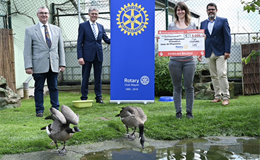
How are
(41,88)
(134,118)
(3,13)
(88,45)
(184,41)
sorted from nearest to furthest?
(134,118)
(184,41)
(41,88)
(88,45)
(3,13)

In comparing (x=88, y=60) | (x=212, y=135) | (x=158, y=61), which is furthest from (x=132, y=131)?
(x=158, y=61)

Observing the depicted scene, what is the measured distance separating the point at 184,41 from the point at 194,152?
1935mm

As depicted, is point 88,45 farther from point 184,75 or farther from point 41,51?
point 184,75

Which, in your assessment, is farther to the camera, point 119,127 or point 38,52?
point 38,52

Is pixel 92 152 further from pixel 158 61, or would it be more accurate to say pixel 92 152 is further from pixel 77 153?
pixel 158 61

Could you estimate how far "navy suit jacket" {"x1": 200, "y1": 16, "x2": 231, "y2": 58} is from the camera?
5.50 metres

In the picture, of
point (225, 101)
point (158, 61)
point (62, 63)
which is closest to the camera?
point (62, 63)

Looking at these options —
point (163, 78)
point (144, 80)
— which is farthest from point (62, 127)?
point (163, 78)

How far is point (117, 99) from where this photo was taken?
6102 millimetres

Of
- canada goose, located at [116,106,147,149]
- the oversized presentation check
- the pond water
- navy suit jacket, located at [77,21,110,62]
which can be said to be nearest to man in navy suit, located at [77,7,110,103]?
navy suit jacket, located at [77,21,110,62]

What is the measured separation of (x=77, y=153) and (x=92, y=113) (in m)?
2.07

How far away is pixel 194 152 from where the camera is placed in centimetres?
323

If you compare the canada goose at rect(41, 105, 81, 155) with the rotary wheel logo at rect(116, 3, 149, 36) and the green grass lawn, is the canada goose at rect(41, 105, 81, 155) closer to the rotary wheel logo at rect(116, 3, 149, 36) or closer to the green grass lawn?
the green grass lawn

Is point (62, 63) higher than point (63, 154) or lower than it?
higher
